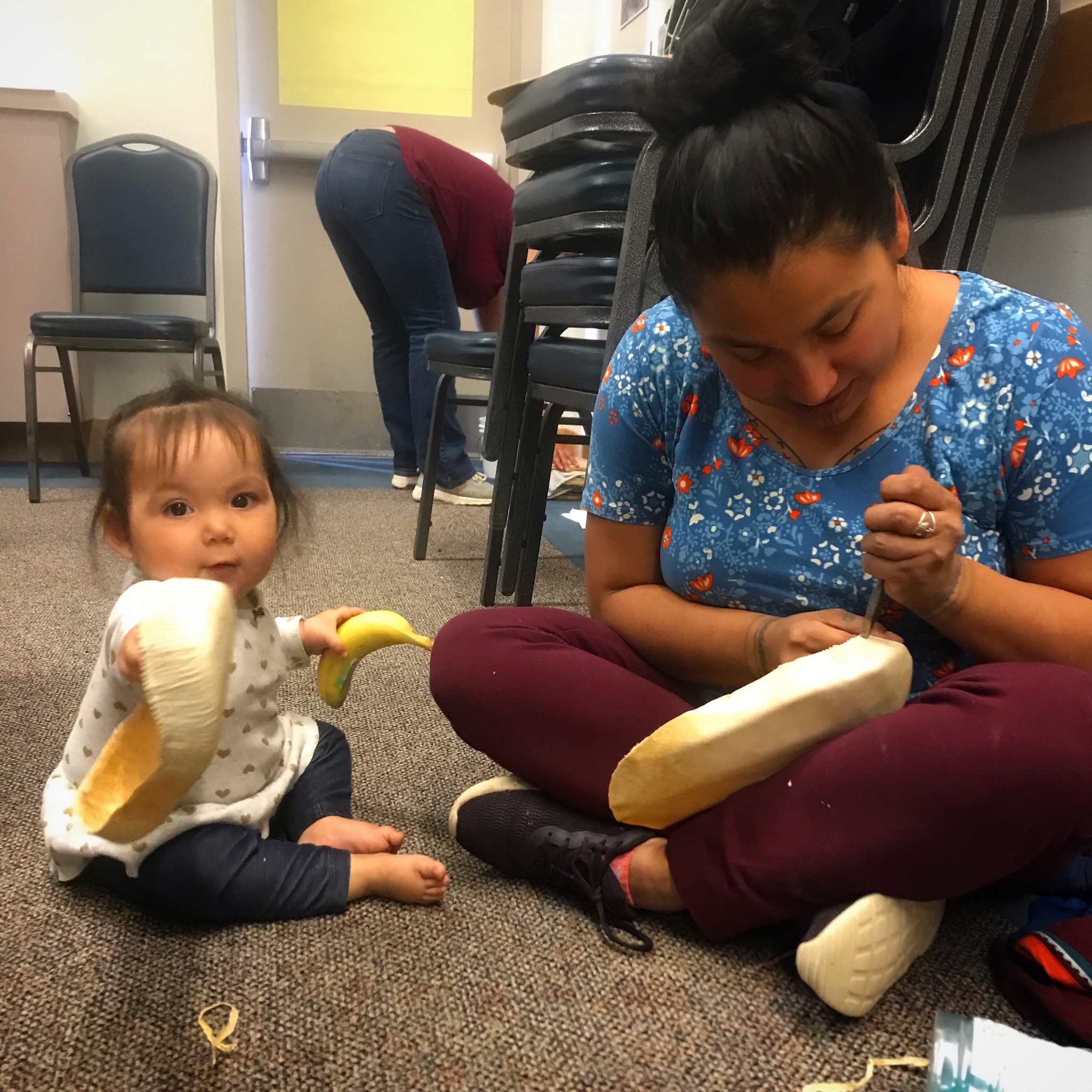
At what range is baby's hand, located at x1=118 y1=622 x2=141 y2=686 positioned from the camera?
0.58m

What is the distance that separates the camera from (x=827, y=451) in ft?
2.32

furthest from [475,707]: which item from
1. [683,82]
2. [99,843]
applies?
[683,82]

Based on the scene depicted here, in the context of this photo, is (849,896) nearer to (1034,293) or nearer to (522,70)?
(1034,293)

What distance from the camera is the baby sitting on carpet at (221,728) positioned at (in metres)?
0.66

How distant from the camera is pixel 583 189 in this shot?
41.1 inches

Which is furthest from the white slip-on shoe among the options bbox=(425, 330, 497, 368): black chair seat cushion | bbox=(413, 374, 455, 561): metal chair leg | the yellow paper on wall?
the yellow paper on wall

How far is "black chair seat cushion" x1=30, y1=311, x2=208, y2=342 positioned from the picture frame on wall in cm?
134

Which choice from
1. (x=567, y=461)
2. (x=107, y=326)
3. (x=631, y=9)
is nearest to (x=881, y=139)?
(x=631, y=9)

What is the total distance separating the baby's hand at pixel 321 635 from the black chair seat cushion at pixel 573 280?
1.62 feet

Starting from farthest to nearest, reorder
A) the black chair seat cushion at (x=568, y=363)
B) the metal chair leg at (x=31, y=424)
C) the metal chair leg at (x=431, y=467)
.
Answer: the metal chair leg at (x=31, y=424) < the metal chair leg at (x=431, y=467) < the black chair seat cushion at (x=568, y=363)

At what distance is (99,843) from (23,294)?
8.50 ft

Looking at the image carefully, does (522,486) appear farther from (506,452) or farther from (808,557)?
(808,557)

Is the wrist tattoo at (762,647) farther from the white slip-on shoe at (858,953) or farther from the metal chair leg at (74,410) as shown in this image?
the metal chair leg at (74,410)

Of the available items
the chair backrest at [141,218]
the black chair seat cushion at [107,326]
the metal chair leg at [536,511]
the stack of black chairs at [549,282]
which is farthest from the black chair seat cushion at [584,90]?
the chair backrest at [141,218]
